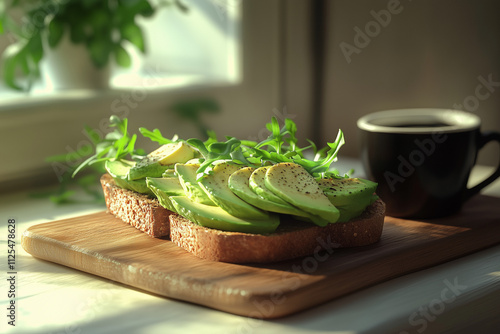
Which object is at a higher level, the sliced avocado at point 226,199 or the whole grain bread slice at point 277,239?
the sliced avocado at point 226,199

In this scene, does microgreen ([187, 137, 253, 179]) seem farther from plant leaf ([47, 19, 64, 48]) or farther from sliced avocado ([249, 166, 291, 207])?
plant leaf ([47, 19, 64, 48])

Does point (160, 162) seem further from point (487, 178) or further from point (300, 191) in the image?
point (487, 178)

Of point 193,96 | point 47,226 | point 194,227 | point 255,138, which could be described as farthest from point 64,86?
point 194,227

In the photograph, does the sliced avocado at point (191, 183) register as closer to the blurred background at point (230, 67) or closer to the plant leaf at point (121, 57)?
the blurred background at point (230, 67)

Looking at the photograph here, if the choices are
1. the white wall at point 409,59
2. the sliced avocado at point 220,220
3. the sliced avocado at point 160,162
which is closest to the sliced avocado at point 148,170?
the sliced avocado at point 160,162

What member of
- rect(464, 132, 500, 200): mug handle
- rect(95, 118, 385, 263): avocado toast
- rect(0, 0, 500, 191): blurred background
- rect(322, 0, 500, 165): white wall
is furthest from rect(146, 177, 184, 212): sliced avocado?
rect(322, 0, 500, 165): white wall

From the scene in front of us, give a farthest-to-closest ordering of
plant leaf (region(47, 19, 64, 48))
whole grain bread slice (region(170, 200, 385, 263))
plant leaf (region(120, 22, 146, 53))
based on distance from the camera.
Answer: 1. plant leaf (region(120, 22, 146, 53))
2. plant leaf (region(47, 19, 64, 48))
3. whole grain bread slice (region(170, 200, 385, 263))
